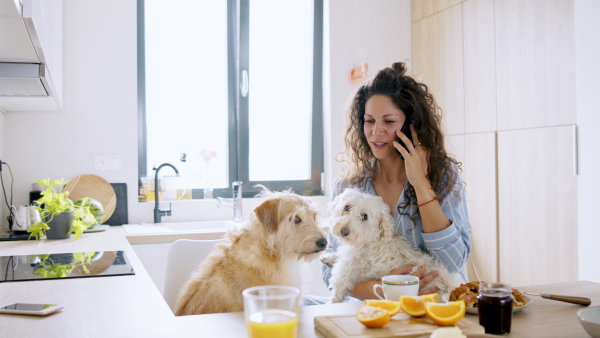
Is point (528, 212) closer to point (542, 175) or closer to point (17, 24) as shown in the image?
point (542, 175)

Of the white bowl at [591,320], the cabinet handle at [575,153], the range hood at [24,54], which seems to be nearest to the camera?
the white bowl at [591,320]

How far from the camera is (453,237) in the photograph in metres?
1.98

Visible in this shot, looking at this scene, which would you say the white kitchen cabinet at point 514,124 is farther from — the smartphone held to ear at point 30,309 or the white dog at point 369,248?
the smartphone held to ear at point 30,309

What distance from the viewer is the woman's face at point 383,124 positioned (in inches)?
84.4

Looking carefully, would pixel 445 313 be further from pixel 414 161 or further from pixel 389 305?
pixel 414 161

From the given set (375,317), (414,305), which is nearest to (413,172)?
(414,305)

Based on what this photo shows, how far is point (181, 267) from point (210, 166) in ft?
6.74

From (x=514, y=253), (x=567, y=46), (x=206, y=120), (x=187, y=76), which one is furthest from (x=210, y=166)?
(x=567, y=46)

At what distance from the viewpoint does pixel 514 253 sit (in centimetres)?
354

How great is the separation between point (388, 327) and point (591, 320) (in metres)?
0.41

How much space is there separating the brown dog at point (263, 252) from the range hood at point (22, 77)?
A: 0.99 metres

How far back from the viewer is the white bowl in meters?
1.05

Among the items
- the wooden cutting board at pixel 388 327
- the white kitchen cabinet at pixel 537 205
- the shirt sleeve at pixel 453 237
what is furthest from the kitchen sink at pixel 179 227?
the wooden cutting board at pixel 388 327

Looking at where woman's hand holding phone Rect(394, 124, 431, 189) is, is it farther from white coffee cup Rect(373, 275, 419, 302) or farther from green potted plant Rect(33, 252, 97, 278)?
green potted plant Rect(33, 252, 97, 278)
